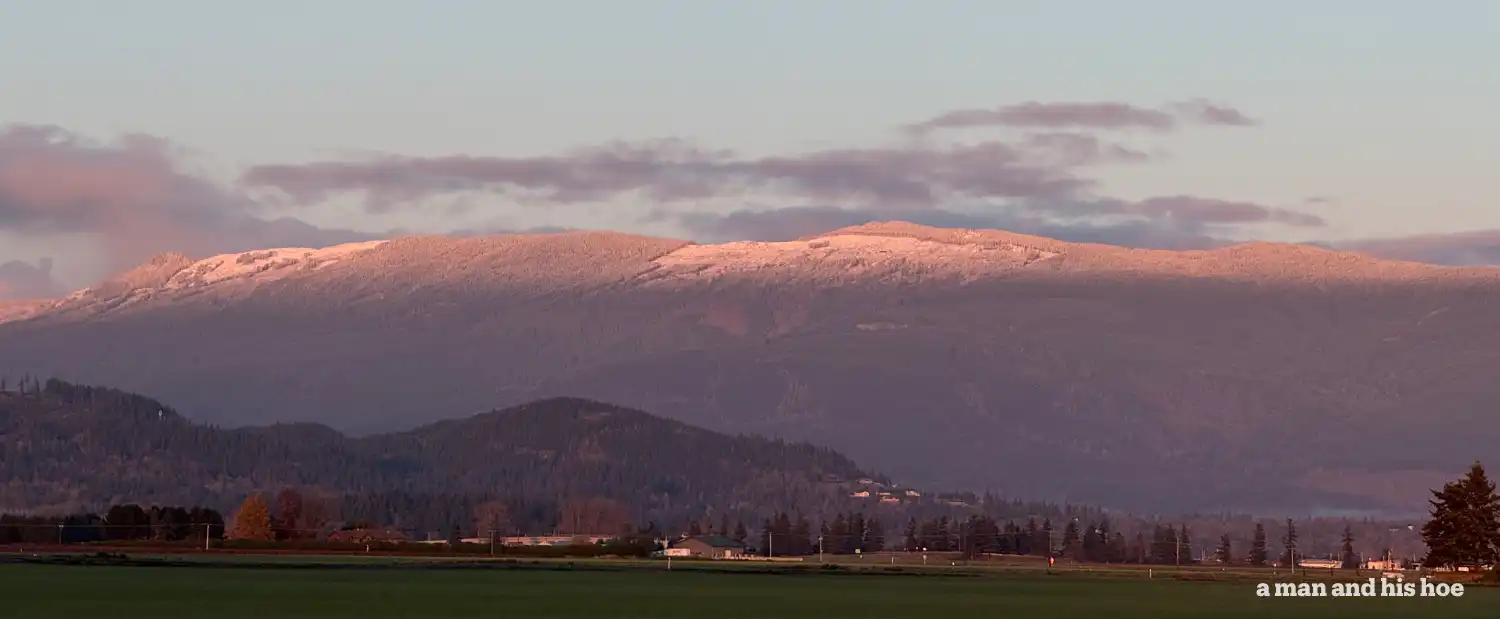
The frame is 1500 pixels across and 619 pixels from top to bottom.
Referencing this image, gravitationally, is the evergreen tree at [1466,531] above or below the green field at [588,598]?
above

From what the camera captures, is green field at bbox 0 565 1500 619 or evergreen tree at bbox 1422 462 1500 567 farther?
evergreen tree at bbox 1422 462 1500 567

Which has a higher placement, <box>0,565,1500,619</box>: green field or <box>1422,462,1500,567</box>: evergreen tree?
<box>1422,462,1500,567</box>: evergreen tree

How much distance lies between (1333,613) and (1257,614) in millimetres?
3549

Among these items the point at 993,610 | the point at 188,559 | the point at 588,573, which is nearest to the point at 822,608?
the point at 993,610

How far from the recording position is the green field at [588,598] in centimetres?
10531

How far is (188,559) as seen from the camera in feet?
646

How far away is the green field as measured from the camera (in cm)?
10531

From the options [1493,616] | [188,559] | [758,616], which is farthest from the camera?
[188,559]

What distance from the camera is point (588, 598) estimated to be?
123m

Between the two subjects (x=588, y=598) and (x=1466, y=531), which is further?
(x=1466, y=531)

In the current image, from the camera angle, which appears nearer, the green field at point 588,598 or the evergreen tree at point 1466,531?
the green field at point 588,598

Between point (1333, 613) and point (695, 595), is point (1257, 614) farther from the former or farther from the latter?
point (695, 595)

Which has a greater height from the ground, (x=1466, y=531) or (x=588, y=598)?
(x=1466, y=531)

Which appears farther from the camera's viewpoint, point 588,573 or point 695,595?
point 588,573
